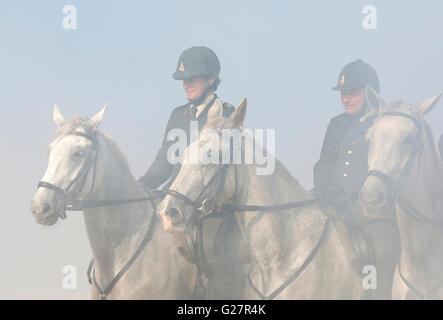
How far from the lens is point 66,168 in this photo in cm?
702

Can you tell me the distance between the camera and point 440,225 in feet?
21.2

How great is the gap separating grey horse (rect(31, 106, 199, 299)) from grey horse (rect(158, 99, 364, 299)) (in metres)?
1.19

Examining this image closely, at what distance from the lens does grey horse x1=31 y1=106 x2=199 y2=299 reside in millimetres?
7176

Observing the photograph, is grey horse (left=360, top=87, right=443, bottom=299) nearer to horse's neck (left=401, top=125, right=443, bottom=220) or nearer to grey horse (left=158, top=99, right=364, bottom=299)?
horse's neck (left=401, top=125, right=443, bottom=220)

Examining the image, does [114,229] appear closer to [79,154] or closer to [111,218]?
[111,218]

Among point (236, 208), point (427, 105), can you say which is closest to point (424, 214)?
point (427, 105)

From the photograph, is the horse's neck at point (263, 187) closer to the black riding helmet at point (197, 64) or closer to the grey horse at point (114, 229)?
the grey horse at point (114, 229)

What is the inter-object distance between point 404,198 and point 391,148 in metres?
0.55

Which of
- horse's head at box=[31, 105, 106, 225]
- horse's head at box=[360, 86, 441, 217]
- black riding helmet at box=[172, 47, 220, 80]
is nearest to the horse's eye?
horse's head at box=[31, 105, 106, 225]

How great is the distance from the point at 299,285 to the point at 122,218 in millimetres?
2461

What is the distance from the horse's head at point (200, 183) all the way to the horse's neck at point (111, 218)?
65.4 inches
